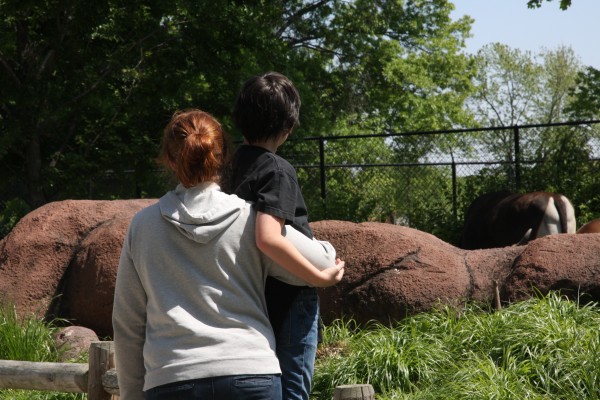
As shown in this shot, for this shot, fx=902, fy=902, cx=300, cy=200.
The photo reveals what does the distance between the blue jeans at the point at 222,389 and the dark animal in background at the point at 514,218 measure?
854 cm

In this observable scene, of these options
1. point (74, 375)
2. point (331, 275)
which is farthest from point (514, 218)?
point (331, 275)

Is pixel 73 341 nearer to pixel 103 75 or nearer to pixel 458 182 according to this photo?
pixel 103 75

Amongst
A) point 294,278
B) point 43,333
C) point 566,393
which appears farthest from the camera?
point 43,333

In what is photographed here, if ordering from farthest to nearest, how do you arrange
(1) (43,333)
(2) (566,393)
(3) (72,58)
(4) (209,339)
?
(3) (72,58) → (1) (43,333) → (2) (566,393) → (4) (209,339)

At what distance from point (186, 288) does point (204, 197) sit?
0.93ft

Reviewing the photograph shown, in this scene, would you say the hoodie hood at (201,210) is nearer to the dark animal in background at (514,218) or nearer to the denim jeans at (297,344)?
the denim jeans at (297,344)

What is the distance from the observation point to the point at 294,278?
2801 millimetres

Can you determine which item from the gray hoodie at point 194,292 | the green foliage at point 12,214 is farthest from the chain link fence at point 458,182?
the gray hoodie at point 194,292

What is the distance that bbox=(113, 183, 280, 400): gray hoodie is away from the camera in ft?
8.37

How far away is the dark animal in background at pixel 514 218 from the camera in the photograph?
1108cm

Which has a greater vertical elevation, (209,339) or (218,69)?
(218,69)

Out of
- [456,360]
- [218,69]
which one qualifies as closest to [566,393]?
[456,360]

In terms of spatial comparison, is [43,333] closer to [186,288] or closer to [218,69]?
[186,288]

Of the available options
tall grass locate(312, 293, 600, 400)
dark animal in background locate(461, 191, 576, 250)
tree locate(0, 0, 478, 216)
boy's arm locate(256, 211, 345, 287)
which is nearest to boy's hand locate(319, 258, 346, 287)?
boy's arm locate(256, 211, 345, 287)
